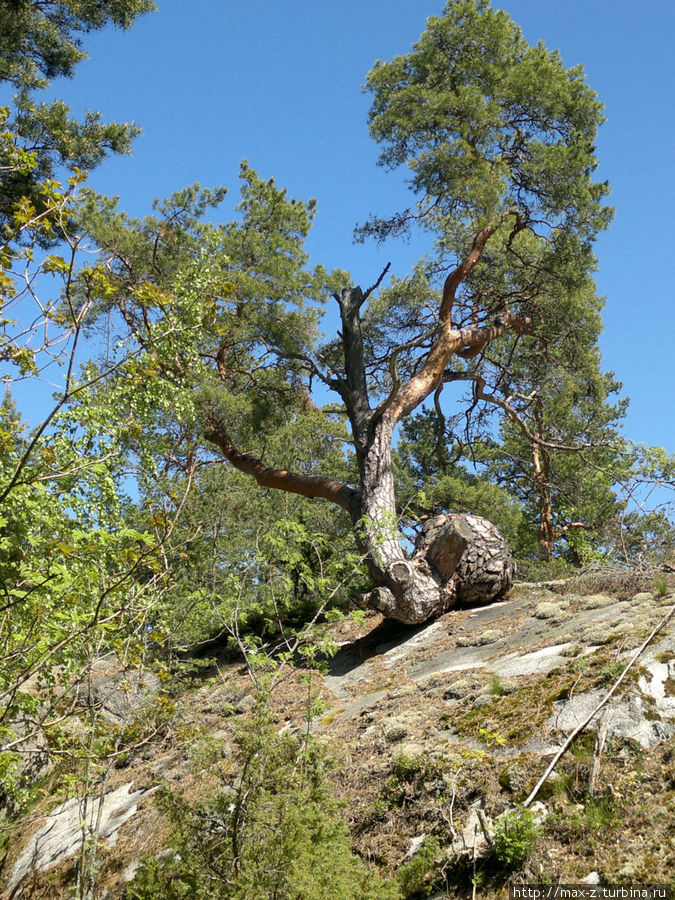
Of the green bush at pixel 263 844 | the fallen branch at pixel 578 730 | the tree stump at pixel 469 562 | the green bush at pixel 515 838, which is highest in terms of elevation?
the tree stump at pixel 469 562

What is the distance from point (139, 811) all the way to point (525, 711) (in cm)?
313

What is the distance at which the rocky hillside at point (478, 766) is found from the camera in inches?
129

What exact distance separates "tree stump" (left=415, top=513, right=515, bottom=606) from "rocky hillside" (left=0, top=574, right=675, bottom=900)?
5.02 ft

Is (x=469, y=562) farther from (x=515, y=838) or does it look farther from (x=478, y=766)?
(x=515, y=838)

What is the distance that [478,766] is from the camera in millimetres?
4047

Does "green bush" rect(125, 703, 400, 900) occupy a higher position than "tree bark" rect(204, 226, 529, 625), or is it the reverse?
"tree bark" rect(204, 226, 529, 625)

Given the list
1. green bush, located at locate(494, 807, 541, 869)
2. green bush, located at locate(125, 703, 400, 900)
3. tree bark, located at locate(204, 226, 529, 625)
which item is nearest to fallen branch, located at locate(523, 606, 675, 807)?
green bush, located at locate(494, 807, 541, 869)

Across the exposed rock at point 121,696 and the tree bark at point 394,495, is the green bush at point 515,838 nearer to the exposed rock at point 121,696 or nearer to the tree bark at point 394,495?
the exposed rock at point 121,696

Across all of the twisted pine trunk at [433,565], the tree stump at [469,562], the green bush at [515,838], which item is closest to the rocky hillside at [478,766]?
the green bush at [515,838]

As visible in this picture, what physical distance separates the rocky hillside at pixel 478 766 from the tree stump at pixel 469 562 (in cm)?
153

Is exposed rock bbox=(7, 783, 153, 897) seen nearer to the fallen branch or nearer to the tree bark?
the fallen branch

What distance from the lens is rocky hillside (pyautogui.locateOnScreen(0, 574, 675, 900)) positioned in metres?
3.27

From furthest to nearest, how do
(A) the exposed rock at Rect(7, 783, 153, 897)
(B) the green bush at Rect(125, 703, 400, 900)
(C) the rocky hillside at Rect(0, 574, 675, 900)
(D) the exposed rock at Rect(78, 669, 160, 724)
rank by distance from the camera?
(D) the exposed rock at Rect(78, 669, 160, 724) < (A) the exposed rock at Rect(7, 783, 153, 897) < (C) the rocky hillside at Rect(0, 574, 675, 900) < (B) the green bush at Rect(125, 703, 400, 900)

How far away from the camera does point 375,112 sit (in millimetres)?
10688
